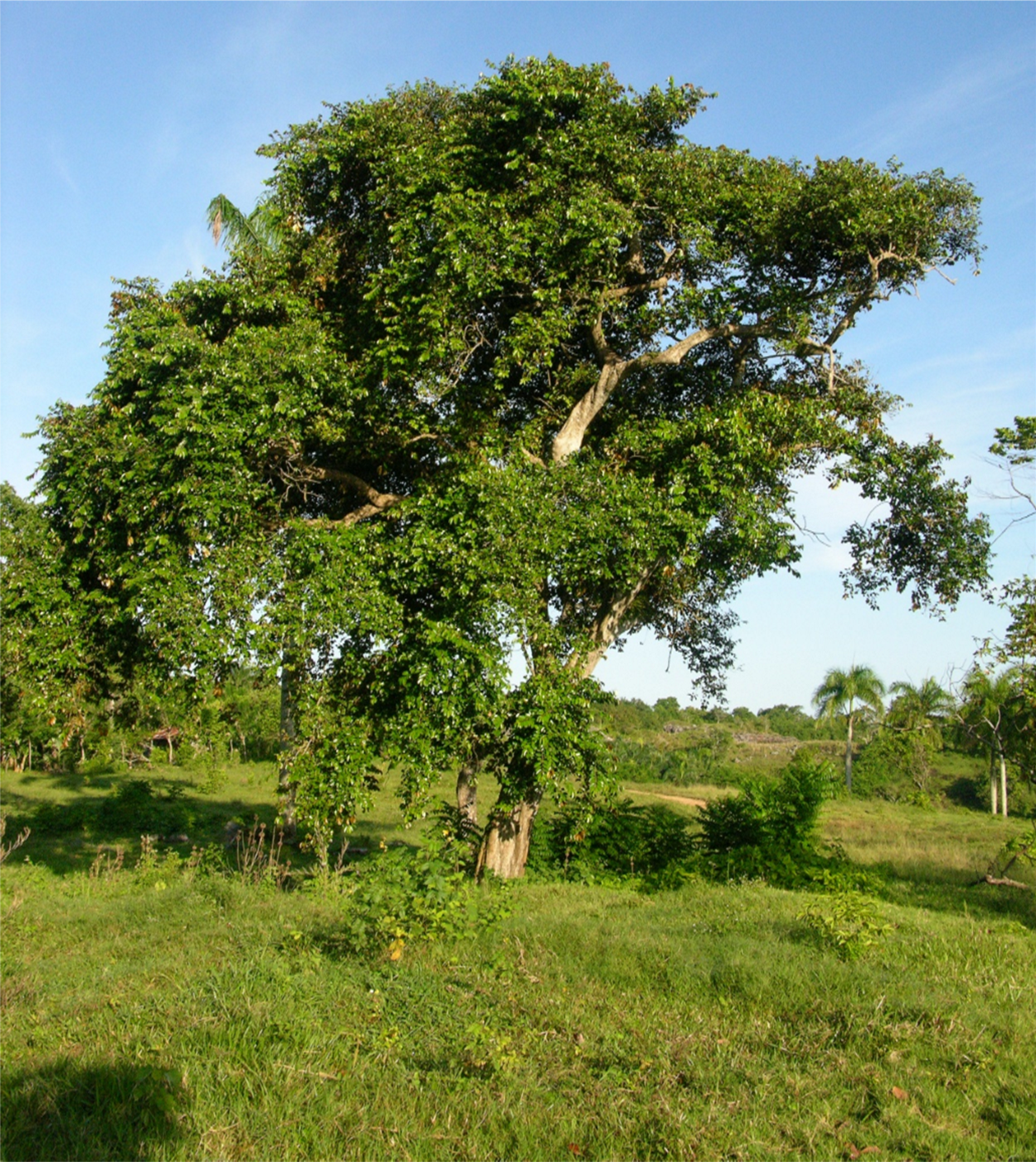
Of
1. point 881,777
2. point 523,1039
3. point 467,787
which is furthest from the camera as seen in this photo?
point 881,777

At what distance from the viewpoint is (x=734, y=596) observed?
15.6 m

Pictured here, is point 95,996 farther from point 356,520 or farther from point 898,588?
point 898,588

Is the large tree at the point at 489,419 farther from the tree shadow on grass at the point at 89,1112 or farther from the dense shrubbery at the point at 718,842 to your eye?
the tree shadow on grass at the point at 89,1112

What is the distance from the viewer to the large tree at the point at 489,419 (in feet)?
32.6

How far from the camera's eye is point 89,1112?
449 centimetres

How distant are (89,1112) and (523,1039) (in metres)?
2.39

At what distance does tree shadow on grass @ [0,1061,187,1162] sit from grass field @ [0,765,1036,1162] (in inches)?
0.6

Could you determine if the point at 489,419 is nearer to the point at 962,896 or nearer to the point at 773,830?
the point at 773,830

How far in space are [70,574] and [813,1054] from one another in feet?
31.2

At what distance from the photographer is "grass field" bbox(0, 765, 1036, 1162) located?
4.35 m

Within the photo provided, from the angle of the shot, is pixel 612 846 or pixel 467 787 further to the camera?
pixel 612 846

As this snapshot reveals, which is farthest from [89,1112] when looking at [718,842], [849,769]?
[849,769]

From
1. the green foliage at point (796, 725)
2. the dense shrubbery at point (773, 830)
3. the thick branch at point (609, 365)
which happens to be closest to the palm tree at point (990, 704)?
the dense shrubbery at point (773, 830)

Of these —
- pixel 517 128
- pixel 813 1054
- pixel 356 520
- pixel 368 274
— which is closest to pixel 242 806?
pixel 356 520
